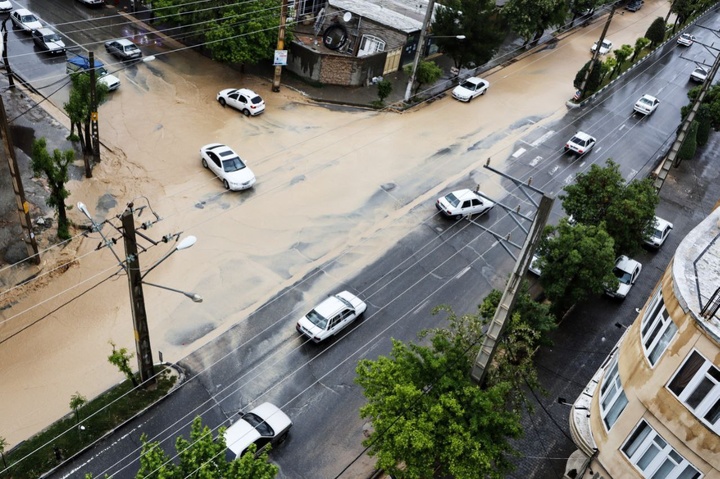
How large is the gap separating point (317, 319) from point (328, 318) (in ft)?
1.73

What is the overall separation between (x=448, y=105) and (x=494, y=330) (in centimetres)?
2891

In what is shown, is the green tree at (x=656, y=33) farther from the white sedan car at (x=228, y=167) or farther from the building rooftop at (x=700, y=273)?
the building rooftop at (x=700, y=273)

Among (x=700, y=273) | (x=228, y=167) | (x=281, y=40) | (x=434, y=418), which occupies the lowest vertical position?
(x=228, y=167)

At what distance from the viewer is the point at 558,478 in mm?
22078

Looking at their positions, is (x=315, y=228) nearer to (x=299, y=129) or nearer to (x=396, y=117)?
(x=299, y=129)

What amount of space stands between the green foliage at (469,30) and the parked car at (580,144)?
9.91 meters

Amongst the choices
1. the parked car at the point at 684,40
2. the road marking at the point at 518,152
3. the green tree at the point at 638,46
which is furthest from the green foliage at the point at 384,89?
the parked car at the point at 684,40

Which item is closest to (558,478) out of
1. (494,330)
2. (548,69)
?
(494,330)

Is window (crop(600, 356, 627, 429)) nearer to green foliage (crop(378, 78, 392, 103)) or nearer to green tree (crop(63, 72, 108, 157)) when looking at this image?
green tree (crop(63, 72, 108, 157))

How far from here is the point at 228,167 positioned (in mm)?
33031

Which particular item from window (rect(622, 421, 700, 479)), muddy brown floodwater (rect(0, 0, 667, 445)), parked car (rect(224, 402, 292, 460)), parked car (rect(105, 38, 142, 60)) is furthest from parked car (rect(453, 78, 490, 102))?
window (rect(622, 421, 700, 479))

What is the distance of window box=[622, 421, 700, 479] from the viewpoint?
16203mm

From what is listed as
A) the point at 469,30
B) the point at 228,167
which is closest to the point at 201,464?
the point at 228,167

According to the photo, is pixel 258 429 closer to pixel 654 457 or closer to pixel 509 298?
pixel 509 298
